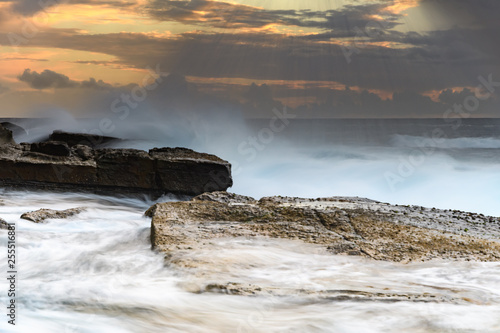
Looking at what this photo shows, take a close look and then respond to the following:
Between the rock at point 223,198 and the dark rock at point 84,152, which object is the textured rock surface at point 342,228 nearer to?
the rock at point 223,198

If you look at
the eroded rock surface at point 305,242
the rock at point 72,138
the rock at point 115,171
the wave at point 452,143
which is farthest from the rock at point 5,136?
the wave at point 452,143

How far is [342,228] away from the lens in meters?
5.82

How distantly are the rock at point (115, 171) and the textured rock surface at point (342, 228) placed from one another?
2420 millimetres

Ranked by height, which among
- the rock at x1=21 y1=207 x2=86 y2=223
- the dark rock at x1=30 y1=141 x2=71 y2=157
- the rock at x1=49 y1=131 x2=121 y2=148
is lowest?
the rock at x1=21 y1=207 x2=86 y2=223

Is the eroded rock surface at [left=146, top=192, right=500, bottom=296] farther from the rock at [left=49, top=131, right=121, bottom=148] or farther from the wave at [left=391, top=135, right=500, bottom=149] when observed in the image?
the wave at [left=391, top=135, right=500, bottom=149]

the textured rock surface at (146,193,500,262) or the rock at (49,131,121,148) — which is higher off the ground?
the rock at (49,131,121,148)

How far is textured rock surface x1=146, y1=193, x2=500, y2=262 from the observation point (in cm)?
511

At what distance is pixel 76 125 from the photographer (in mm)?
23750

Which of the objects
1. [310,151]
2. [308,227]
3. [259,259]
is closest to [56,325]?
[259,259]

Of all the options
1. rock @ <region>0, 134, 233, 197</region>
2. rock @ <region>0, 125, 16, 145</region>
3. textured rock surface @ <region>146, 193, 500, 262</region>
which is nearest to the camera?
textured rock surface @ <region>146, 193, 500, 262</region>

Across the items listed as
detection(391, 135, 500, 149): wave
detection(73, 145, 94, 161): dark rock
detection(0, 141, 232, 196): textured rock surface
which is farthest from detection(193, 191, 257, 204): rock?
detection(391, 135, 500, 149): wave

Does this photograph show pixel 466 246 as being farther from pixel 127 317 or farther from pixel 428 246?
pixel 127 317

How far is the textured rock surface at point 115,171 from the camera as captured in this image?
938 centimetres

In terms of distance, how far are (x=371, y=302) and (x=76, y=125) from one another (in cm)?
2227
